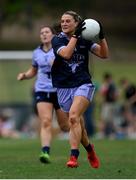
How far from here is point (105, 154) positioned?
17969 mm

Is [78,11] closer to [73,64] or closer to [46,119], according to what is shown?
[46,119]

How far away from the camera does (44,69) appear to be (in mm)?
15492

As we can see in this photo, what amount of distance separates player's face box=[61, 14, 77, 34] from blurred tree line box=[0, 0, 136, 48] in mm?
26799

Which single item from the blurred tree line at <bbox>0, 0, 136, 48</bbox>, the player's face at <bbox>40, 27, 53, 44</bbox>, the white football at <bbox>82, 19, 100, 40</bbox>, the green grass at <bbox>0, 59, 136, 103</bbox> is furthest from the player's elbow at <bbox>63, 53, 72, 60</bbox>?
the blurred tree line at <bbox>0, 0, 136, 48</bbox>

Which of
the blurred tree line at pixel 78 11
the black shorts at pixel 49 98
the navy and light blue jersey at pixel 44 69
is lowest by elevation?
the blurred tree line at pixel 78 11

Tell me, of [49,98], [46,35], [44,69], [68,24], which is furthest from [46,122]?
[68,24]

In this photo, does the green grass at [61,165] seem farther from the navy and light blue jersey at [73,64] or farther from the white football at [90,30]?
the white football at [90,30]

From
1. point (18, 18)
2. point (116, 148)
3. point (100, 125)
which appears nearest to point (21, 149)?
point (116, 148)

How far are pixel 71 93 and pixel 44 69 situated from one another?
2404mm

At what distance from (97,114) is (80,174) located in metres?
19.5

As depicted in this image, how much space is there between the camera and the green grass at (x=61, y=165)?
12.1 meters

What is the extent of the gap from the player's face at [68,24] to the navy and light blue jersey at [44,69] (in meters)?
2.33

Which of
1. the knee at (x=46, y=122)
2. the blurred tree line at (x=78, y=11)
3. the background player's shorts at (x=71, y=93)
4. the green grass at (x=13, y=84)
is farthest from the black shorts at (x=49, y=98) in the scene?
the blurred tree line at (x=78, y=11)

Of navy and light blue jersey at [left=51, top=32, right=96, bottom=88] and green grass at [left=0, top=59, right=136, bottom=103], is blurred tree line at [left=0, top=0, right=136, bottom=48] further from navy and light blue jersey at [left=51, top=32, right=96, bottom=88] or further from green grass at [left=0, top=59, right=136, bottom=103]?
navy and light blue jersey at [left=51, top=32, right=96, bottom=88]
